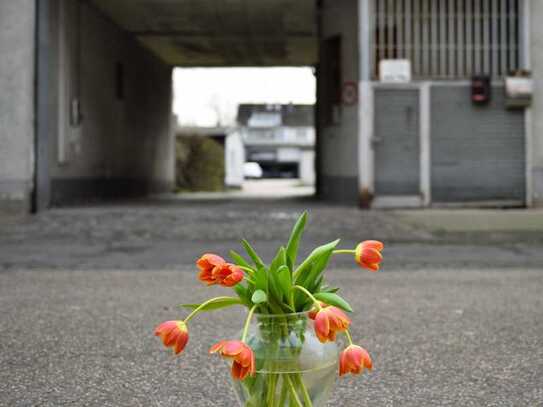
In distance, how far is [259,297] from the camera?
120cm

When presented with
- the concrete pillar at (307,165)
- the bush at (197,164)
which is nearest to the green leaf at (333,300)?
the bush at (197,164)

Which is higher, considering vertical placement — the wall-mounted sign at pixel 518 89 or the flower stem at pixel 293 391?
the wall-mounted sign at pixel 518 89

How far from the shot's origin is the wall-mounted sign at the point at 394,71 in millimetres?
9180

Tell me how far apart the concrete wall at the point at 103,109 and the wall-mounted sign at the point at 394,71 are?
16.6 feet

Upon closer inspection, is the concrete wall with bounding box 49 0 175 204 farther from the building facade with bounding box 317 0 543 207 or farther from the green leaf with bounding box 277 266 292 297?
the green leaf with bounding box 277 266 292 297

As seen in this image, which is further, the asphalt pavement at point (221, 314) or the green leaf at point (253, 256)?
the asphalt pavement at point (221, 314)

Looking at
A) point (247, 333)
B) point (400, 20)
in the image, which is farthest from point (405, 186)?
point (247, 333)

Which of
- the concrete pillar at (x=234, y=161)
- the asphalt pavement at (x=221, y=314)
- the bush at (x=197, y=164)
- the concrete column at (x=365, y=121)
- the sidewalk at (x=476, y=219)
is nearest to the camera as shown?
the asphalt pavement at (x=221, y=314)

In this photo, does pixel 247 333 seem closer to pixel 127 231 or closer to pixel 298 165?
pixel 127 231

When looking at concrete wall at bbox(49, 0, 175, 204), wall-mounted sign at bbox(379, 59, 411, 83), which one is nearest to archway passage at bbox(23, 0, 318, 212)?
concrete wall at bbox(49, 0, 175, 204)

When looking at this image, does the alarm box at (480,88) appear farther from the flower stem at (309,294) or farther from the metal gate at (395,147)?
the flower stem at (309,294)

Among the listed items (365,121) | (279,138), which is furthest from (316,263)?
(279,138)

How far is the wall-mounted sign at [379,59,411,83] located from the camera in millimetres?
9180

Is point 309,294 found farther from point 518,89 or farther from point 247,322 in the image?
point 518,89
